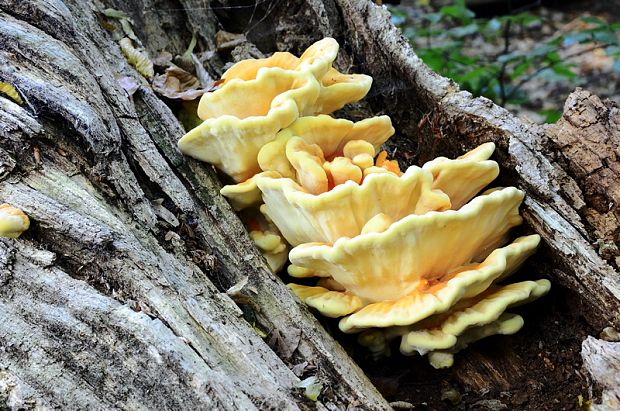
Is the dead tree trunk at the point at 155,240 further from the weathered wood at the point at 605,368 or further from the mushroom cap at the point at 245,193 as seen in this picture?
the weathered wood at the point at 605,368

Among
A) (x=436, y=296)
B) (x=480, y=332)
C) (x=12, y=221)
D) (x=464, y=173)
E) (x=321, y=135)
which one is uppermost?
(x=12, y=221)

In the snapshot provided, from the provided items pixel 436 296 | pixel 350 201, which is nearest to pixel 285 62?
pixel 350 201

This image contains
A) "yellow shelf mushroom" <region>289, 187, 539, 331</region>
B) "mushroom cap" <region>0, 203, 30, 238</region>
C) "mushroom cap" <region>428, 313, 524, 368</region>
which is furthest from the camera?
"mushroom cap" <region>428, 313, 524, 368</region>

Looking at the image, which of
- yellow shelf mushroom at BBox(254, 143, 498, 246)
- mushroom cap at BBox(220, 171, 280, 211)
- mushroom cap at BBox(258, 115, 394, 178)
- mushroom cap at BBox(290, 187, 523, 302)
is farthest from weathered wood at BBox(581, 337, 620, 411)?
mushroom cap at BBox(220, 171, 280, 211)

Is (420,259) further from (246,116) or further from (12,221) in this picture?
(12,221)

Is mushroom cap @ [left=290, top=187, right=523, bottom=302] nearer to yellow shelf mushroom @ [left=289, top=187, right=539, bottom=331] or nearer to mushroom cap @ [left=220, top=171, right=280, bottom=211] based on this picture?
yellow shelf mushroom @ [left=289, top=187, right=539, bottom=331]

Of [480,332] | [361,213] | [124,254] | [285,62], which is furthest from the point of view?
[285,62]
